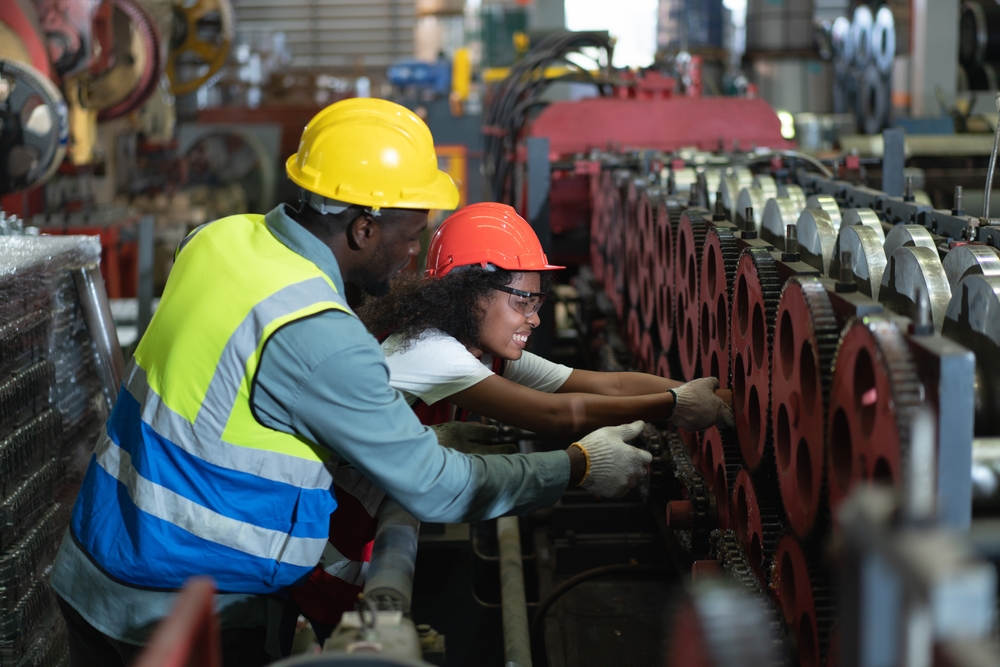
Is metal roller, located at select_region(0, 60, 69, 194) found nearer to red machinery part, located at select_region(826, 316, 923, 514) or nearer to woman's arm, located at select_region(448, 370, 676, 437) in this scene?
woman's arm, located at select_region(448, 370, 676, 437)

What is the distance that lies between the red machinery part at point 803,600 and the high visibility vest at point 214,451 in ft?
2.45

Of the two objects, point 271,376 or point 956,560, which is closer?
point 956,560

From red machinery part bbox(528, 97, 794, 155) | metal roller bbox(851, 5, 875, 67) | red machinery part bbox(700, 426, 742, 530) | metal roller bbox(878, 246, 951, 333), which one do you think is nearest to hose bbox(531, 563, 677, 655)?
red machinery part bbox(700, 426, 742, 530)

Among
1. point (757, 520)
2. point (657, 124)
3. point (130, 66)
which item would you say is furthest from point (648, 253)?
point (130, 66)

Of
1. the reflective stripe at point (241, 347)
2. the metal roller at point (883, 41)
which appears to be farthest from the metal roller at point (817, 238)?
the metal roller at point (883, 41)

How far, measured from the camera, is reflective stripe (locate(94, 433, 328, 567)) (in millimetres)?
1528

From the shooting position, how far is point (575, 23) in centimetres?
1504

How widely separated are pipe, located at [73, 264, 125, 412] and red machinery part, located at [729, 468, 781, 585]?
1.65 meters

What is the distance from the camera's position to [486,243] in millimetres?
2148

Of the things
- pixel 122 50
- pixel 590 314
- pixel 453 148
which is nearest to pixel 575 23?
pixel 453 148

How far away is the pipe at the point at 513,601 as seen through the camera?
2.10m

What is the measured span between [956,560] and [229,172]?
10630 mm

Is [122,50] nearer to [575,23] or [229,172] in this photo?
[229,172]

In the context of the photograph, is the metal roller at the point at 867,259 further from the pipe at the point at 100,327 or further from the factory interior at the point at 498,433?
the pipe at the point at 100,327
